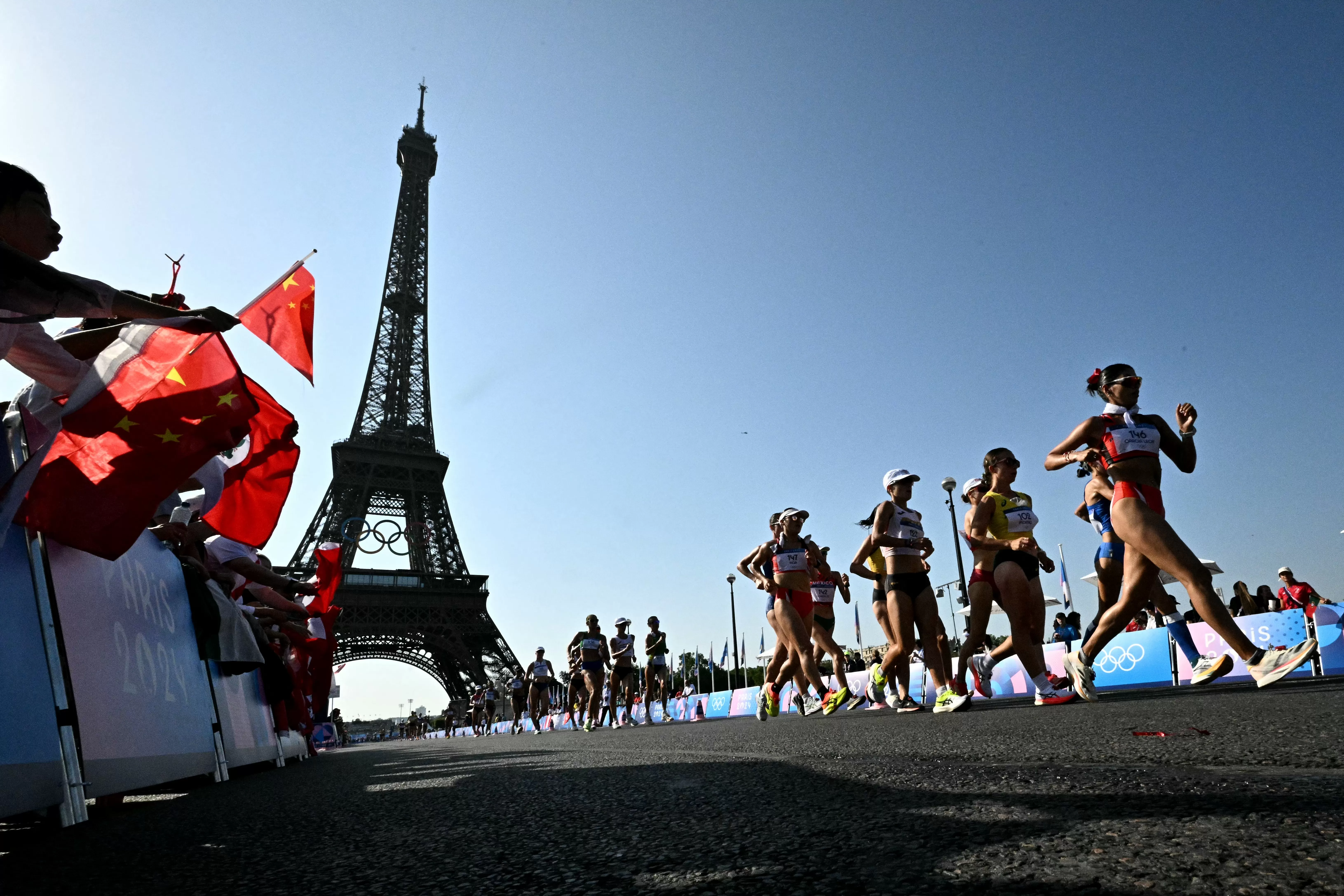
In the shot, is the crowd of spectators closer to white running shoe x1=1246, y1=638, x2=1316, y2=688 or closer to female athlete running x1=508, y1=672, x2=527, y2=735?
white running shoe x1=1246, y1=638, x2=1316, y2=688

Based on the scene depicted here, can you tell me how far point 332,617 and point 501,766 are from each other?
21.7 feet

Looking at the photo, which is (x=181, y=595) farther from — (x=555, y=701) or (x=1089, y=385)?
(x=555, y=701)

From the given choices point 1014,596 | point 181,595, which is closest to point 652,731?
point 1014,596

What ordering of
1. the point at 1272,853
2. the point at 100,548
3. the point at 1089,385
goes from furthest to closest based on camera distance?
1. the point at 1089,385
2. the point at 100,548
3. the point at 1272,853

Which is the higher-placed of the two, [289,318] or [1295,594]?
[289,318]

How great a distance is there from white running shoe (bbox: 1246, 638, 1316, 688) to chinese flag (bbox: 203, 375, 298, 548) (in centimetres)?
577

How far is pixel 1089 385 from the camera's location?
220 inches

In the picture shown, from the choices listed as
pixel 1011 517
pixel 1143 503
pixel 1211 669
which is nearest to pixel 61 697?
pixel 1143 503

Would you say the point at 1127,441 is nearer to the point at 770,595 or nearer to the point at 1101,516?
the point at 1101,516

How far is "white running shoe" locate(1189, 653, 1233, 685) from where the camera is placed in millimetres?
5082

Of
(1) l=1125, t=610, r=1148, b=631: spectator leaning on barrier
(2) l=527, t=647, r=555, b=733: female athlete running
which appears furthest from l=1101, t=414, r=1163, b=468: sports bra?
(2) l=527, t=647, r=555, b=733: female athlete running

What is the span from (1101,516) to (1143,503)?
0.95 metres

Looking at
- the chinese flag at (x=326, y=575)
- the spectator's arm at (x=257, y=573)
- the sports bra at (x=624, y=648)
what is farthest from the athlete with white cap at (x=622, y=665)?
the spectator's arm at (x=257, y=573)

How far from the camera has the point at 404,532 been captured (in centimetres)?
5212
